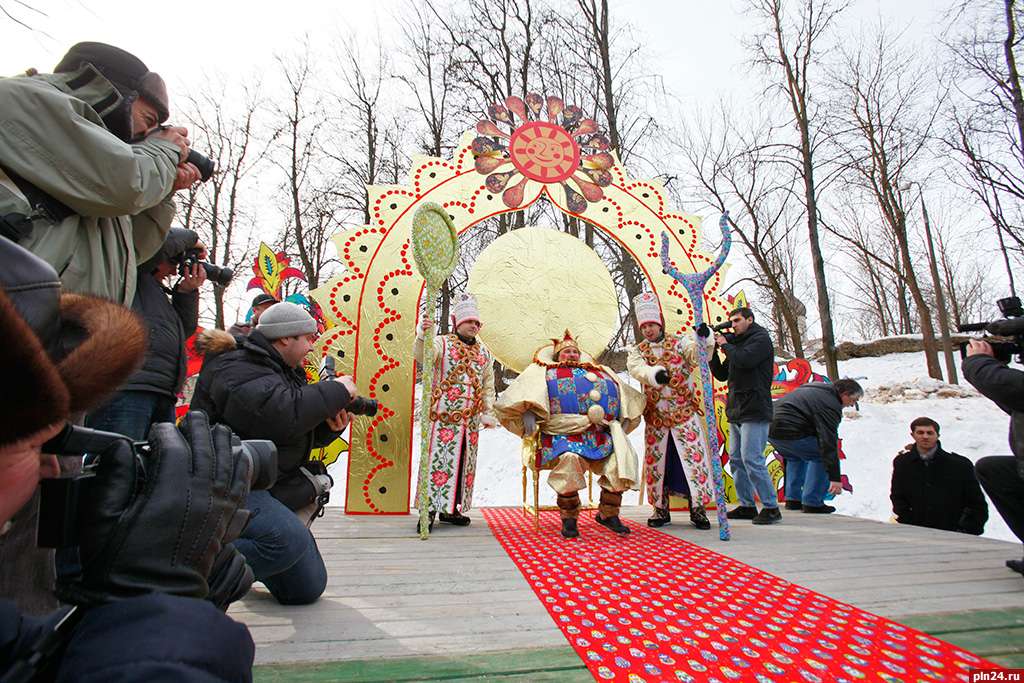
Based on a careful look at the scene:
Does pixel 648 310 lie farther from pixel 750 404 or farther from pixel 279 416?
pixel 279 416

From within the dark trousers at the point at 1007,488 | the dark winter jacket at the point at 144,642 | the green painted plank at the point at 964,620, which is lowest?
the green painted plank at the point at 964,620

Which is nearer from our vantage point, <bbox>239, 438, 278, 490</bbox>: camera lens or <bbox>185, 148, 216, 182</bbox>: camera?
<bbox>239, 438, 278, 490</bbox>: camera lens

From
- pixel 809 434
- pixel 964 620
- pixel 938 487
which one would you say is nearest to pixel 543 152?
pixel 809 434

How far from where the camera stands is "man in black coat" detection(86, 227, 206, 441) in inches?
78.3

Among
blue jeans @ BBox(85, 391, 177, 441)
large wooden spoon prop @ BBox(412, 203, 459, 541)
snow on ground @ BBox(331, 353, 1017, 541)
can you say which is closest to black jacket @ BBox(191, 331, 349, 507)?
blue jeans @ BBox(85, 391, 177, 441)

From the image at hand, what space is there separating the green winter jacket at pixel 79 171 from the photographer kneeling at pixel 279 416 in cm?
71

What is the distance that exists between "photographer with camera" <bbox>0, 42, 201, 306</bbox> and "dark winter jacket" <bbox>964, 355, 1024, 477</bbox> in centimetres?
352

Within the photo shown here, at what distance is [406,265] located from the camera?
16.9 feet

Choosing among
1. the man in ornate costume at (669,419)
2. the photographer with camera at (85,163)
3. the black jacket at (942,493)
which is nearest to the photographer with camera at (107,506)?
the photographer with camera at (85,163)

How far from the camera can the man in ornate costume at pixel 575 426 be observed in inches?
155

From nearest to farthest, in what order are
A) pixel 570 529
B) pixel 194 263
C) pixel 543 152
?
pixel 194 263, pixel 570 529, pixel 543 152

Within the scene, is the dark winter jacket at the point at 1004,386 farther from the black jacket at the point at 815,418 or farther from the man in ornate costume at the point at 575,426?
the black jacket at the point at 815,418

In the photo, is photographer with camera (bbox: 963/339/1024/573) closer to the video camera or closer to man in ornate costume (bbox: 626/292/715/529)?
the video camera

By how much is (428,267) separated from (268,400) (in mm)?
2130
